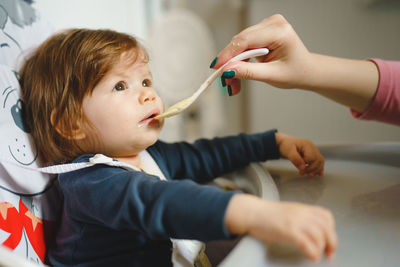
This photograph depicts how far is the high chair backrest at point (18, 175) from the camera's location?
0.49m

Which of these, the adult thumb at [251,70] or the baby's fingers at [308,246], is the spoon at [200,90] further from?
the baby's fingers at [308,246]

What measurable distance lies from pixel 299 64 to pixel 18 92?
1.73 feet

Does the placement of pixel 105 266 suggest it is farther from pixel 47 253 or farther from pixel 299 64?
pixel 299 64

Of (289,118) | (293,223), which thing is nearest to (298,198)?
(293,223)

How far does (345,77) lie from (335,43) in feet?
2.88

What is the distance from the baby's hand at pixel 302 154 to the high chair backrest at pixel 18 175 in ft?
1.56

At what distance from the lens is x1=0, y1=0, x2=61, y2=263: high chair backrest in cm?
49

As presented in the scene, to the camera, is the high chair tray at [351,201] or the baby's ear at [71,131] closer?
the high chair tray at [351,201]

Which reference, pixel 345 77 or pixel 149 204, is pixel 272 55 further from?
pixel 149 204

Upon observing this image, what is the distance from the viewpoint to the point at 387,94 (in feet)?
1.96

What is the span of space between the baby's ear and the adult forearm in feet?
1.40

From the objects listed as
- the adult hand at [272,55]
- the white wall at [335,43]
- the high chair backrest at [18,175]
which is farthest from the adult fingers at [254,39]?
the white wall at [335,43]

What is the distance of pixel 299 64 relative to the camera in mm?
579

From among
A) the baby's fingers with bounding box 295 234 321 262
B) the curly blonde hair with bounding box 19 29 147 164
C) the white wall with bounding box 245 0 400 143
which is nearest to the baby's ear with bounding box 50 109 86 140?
the curly blonde hair with bounding box 19 29 147 164
